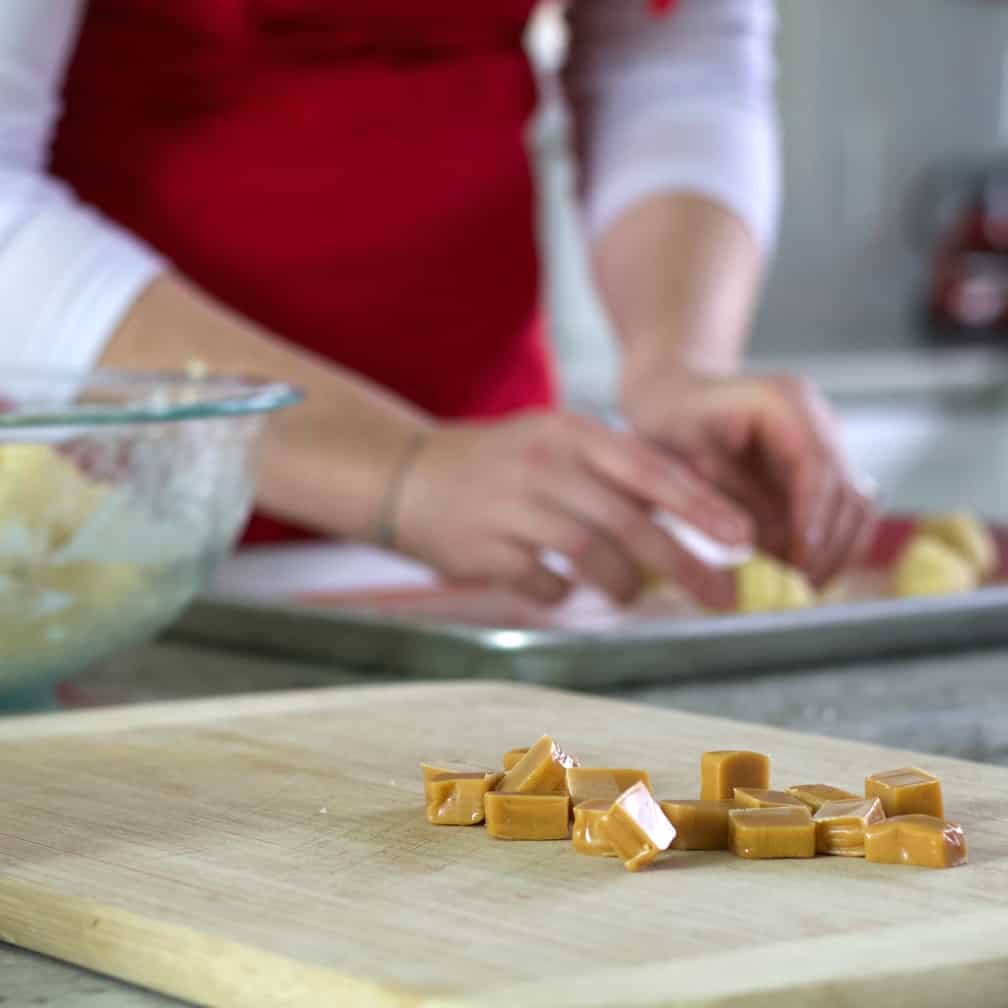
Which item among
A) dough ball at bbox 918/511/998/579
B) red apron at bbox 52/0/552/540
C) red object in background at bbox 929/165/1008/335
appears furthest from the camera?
red object in background at bbox 929/165/1008/335

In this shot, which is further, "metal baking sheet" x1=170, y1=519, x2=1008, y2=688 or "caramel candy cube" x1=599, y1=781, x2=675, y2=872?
"metal baking sheet" x1=170, y1=519, x2=1008, y2=688

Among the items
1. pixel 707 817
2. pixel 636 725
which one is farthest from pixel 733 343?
pixel 707 817

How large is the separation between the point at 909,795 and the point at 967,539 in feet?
2.25

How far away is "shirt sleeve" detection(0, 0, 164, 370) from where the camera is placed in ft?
3.91

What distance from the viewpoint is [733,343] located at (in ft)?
5.33

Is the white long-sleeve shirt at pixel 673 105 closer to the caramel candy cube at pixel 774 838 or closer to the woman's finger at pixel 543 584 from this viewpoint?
the woman's finger at pixel 543 584

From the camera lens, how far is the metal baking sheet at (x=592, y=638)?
37.8 inches

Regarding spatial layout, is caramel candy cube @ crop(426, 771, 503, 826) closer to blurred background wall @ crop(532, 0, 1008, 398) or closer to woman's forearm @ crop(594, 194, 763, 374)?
woman's forearm @ crop(594, 194, 763, 374)

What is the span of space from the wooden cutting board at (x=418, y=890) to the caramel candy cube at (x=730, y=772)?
1.3 inches

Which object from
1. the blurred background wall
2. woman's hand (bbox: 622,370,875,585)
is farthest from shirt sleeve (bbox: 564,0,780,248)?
the blurred background wall

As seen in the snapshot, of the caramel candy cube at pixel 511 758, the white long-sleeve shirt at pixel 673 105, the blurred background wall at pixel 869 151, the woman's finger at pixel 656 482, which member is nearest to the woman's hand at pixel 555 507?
the woman's finger at pixel 656 482

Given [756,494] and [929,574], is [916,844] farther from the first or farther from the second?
[756,494]

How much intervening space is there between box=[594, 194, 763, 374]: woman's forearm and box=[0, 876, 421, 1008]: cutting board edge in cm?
100

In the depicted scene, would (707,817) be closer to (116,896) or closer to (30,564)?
(116,896)
